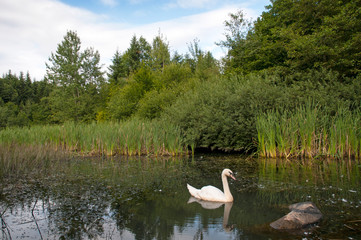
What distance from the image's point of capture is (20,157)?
29.1 ft

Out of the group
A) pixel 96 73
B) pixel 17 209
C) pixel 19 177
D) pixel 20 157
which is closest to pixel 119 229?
pixel 17 209

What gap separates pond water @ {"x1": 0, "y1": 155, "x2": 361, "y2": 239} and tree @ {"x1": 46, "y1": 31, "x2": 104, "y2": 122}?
1288 inches

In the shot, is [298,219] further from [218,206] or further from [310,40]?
[310,40]

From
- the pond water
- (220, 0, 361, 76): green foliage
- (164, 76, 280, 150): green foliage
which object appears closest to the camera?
the pond water

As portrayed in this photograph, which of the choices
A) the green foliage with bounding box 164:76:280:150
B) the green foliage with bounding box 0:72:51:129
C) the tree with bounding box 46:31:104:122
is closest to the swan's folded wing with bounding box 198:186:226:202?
the green foliage with bounding box 164:76:280:150

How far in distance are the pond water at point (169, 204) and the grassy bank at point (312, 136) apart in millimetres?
1644

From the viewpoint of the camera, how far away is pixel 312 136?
11.3 metres

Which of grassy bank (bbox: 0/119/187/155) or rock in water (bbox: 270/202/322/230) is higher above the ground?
grassy bank (bbox: 0/119/187/155)

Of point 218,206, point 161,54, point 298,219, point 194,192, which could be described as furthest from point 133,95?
point 298,219

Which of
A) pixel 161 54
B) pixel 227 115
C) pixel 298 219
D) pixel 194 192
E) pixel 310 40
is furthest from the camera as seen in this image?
pixel 161 54

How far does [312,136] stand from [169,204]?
790 cm

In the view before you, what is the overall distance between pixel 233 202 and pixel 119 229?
2418 mm

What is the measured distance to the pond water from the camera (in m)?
4.24

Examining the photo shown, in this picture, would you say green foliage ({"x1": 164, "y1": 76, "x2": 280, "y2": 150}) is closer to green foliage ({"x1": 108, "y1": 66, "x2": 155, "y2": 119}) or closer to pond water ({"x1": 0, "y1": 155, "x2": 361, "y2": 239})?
pond water ({"x1": 0, "y1": 155, "x2": 361, "y2": 239})
